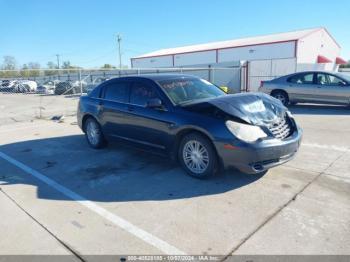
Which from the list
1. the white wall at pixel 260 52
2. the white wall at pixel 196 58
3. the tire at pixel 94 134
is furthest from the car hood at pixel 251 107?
the white wall at pixel 196 58

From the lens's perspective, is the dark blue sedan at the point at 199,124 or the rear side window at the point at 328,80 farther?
the rear side window at the point at 328,80

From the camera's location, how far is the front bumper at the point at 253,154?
4.00 metres

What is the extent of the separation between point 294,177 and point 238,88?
16687mm

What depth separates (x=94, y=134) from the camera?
6652 mm

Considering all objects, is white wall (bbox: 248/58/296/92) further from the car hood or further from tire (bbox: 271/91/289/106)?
the car hood

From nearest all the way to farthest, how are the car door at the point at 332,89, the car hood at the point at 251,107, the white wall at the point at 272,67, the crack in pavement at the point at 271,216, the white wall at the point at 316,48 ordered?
the crack in pavement at the point at 271,216 < the car hood at the point at 251,107 < the car door at the point at 332,89 < the white wall at the point at 272,67 < the white wall at the point at 316,48

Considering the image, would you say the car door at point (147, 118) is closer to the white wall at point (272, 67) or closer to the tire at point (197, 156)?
the tire at point (197, 156)

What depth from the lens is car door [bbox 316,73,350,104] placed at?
1080cm

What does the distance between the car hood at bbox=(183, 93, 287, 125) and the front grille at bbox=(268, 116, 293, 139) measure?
72mm

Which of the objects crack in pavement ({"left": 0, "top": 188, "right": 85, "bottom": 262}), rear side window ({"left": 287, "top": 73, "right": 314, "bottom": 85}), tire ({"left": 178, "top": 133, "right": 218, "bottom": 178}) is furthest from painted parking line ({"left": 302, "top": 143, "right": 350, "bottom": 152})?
rear side window ({"left": 287, "top": 73, "right": 314, "bottom": 85})

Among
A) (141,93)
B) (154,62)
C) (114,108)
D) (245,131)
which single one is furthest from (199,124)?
(154,62)

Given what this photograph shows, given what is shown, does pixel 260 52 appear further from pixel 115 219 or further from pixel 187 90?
pixel 115 219

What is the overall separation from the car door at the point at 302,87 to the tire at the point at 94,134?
27.2ft

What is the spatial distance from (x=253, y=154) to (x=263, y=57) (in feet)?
116
